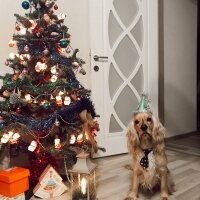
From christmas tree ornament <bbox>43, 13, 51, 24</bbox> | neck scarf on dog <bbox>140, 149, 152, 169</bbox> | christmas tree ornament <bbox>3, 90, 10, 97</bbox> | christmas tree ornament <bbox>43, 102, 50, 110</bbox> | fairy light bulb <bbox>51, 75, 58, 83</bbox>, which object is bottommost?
neck scarf on dog <bbox>140, 149, 152, 169</bbox>

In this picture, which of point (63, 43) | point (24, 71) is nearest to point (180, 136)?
point (63, 43)

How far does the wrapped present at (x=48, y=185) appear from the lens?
2191 mm

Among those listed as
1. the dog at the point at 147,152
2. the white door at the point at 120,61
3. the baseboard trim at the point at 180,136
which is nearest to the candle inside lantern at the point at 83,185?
the dog at the point at 147,152

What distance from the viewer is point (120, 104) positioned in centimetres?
338

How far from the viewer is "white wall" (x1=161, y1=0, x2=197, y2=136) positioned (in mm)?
3922

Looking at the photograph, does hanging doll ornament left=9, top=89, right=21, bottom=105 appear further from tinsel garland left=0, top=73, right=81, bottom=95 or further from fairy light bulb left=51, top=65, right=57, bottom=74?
fairy light bulb left=51, top=65, right=57, bottom=74

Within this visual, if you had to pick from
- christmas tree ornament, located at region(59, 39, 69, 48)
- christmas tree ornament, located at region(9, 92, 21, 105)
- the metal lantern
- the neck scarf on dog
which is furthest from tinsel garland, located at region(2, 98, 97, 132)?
the neck scarf on dog

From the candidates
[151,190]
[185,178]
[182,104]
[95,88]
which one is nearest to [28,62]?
[95,88]

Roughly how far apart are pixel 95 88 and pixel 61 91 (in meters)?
0.90

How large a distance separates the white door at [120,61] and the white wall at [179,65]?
460 millimetres

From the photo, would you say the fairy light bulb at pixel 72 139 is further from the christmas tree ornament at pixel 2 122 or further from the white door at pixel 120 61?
the white door at pixel 120 61

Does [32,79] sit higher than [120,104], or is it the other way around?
[32,79]

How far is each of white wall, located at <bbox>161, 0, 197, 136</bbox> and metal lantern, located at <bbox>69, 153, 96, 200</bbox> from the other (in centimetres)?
213

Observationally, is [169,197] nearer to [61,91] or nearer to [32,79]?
[61,91]
